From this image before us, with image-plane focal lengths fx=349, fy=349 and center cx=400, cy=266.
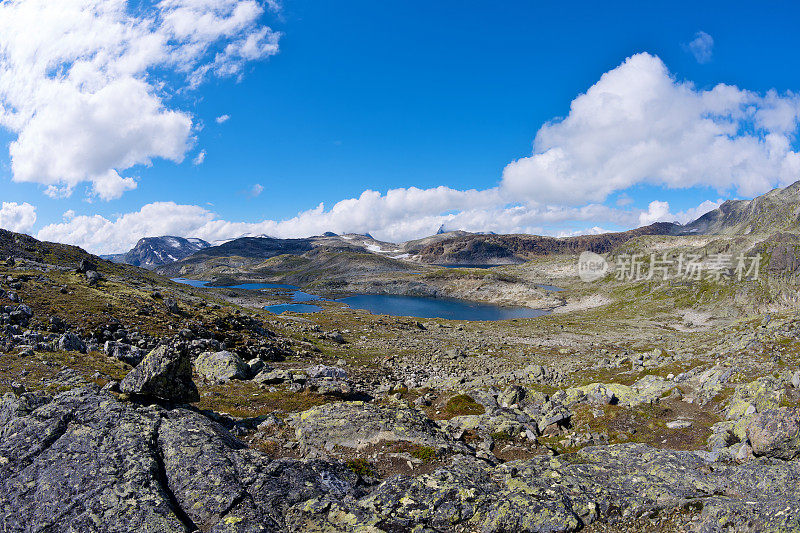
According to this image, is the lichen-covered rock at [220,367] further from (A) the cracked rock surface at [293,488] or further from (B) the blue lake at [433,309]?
(B) the blue lake at [433,309]

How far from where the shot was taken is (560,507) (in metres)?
10.3

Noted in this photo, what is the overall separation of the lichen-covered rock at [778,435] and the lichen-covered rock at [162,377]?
23.3 metres

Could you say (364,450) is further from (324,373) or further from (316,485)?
(324,373)

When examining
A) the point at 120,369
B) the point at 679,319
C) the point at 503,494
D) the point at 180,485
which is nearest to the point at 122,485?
the point at 180,485

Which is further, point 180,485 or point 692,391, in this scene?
point 692,391

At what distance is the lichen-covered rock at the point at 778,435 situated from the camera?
468 inches

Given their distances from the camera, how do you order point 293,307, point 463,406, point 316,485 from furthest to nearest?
point 293,307 → point 463,406 → point 316,485

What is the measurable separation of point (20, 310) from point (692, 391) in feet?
173

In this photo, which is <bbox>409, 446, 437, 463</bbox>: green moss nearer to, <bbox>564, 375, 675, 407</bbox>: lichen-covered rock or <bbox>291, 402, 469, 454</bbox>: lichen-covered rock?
<bbox>291, 402, 469, 454</bbox>: lichen-covered rock

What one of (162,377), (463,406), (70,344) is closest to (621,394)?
(463,406)

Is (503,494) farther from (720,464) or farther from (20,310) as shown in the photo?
(20,310)

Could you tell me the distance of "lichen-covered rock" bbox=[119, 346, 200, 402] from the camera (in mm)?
15195

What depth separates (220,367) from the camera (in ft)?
99.0

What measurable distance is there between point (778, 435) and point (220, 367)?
3398 cm
